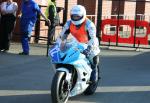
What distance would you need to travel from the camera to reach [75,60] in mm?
8641

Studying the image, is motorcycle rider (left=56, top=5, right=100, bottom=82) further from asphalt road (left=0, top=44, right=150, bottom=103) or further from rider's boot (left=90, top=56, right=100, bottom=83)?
asphalt road (left=0, top=44, right=150, bottom=103)

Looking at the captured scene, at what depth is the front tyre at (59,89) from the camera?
8.30 metres

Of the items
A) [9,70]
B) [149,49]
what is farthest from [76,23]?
[149,49]

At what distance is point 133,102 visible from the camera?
9.23m

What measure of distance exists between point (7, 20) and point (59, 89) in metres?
7.48

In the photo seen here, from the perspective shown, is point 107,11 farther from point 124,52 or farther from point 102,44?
point 124,52

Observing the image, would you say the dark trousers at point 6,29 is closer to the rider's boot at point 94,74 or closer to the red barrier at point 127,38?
the red barrier at point 127,38

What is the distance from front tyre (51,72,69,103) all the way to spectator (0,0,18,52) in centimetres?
722

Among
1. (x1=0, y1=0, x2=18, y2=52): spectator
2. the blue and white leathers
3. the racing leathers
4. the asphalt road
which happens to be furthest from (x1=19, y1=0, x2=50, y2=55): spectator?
the blue and white leathers

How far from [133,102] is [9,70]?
4088 mm

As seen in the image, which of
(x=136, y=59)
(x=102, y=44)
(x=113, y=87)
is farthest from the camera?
(x=102, y=44)

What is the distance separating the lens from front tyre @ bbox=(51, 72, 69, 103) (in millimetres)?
8297

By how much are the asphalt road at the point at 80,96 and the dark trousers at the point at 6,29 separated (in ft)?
0.95

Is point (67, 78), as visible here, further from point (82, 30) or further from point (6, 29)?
point (6, 29)
